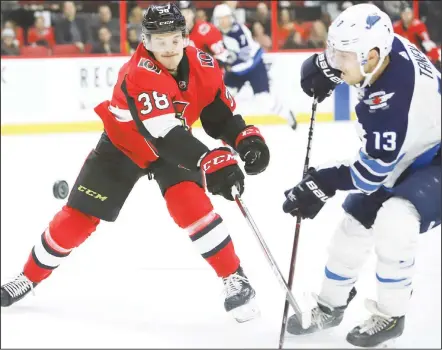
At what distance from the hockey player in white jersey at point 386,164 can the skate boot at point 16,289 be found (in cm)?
96

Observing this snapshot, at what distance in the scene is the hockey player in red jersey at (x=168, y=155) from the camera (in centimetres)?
230

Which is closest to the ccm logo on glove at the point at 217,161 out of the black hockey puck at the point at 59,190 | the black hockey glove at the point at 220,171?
the black hockey glove at the point at 220,171

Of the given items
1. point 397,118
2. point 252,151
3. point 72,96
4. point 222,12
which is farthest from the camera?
point 72,96

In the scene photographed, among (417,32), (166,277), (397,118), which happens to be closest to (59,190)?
(166,277)

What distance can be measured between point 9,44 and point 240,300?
17.4 ft

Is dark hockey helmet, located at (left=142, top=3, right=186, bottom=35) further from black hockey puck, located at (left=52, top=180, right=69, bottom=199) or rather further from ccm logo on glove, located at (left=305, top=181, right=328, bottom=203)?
black hockey puck, located at (left=52, top=180, right=69, bottom=199)

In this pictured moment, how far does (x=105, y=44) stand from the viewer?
7.16 meters

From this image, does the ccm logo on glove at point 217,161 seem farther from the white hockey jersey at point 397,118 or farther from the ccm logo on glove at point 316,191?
the white hockey jersey at point 397,118

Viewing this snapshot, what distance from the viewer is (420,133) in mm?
2068

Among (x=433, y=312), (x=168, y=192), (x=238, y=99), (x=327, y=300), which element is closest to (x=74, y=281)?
(x=168, y=192)

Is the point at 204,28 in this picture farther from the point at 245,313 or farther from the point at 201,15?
the point at 245,313

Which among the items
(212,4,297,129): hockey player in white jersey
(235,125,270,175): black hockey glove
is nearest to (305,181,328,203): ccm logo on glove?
(235,125,270,175): black hockey glove

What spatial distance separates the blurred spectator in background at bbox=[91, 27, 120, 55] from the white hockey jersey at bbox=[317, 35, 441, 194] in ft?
17.2

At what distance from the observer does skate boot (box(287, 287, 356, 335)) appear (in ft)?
7.70
